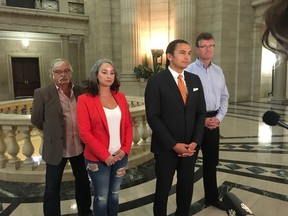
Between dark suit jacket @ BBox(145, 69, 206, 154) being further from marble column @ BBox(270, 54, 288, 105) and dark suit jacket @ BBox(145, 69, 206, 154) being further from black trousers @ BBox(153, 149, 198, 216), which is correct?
marble column @ BBox(270, 54, 288, 105)

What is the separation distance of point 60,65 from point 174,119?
1221 mm

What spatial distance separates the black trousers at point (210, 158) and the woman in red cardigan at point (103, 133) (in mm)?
958

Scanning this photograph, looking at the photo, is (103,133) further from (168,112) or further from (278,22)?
(278,22)

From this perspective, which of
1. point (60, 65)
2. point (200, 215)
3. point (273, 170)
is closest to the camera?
point (60, 65)

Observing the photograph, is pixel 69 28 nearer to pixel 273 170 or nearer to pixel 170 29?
pixel 170 29

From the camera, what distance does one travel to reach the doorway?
1753cm

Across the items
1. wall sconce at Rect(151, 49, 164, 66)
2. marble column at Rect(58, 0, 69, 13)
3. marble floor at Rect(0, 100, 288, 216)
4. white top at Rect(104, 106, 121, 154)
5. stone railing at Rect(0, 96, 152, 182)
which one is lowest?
marble floor at Rect(0, 100, 288, 216)

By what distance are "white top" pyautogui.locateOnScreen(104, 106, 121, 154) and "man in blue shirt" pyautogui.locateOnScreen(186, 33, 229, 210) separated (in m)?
1.01

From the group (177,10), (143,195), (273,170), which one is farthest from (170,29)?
(143,195)

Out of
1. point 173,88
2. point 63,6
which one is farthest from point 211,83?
point 63,6

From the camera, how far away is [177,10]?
11898 mm

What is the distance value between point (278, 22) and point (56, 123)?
239cm

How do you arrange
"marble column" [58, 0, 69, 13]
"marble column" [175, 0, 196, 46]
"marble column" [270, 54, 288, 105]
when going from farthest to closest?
"marble column" [58, 0, 69, 13] < "marble column" [175, 0, 196, 46] < "marble column" [270, 54, 288, 105]

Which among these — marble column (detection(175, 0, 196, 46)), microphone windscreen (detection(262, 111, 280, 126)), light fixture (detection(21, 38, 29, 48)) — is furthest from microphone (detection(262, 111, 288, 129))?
light fixture (detection(21, 38, 29, 48))
